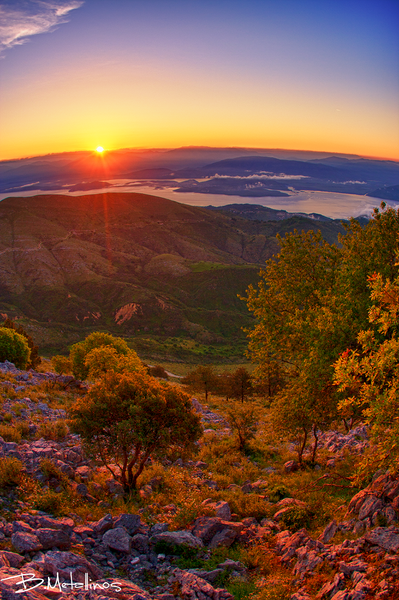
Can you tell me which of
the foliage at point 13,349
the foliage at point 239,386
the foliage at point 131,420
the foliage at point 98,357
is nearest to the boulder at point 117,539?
the foliage at point 131,420

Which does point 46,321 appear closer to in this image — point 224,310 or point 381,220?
point 224,310

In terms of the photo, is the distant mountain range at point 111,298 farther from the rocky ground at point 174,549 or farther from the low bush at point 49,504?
the rocky ground at point 174,549

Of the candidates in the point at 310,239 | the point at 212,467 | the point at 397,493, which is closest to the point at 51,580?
the point at 397,493

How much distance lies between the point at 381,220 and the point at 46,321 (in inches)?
5747

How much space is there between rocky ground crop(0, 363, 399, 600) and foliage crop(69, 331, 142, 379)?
41.6 feet

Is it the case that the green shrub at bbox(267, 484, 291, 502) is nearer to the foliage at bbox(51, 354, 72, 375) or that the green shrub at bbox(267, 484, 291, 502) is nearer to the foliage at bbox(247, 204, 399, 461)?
the foliage at bbox(247, 204, 399, 461)

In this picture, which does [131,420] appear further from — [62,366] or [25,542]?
[62,366]

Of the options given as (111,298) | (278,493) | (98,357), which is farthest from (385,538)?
(111,298)

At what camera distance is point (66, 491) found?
42.7 ft

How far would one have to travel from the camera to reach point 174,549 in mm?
10766

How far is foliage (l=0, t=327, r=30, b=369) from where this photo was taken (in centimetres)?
3406

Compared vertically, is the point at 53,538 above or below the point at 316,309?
below

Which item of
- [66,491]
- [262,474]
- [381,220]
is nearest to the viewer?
[66,491]

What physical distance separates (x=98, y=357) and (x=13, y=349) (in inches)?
403
